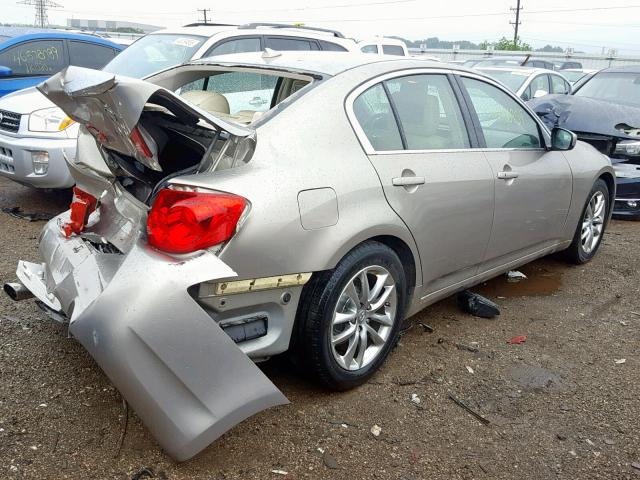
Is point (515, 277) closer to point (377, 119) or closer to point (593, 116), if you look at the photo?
point (377, 119)

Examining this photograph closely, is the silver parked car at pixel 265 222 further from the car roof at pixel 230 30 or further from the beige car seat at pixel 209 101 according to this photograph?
the car roof at pixel 230 30

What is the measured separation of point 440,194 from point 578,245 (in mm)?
2378

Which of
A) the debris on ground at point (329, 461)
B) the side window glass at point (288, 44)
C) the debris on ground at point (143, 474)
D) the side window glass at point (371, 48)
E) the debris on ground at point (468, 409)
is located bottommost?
the debris on ground at point (468, 409)

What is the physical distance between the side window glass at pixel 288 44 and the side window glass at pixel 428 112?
3.97m

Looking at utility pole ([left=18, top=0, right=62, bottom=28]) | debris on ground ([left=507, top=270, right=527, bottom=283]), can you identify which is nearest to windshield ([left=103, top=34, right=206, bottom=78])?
debris on ground ([left=507, top=270, right=527, bottom=283])

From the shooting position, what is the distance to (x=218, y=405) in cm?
242

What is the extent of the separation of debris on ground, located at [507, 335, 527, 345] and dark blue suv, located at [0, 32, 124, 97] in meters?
6.47

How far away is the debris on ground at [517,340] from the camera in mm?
3858

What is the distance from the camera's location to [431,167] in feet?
11.1

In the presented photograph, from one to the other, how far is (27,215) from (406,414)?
4.55 m

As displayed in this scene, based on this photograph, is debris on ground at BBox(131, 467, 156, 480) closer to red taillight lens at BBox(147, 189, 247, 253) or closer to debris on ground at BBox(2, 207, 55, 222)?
red taillight lens at BBox(147, 189, 247, 253)

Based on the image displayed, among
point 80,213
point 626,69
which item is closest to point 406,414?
point 80,213

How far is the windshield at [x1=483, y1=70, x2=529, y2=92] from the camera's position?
10.2 m

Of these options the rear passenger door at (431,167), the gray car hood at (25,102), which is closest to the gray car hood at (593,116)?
the rear passenger door at (431,167)
